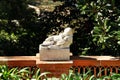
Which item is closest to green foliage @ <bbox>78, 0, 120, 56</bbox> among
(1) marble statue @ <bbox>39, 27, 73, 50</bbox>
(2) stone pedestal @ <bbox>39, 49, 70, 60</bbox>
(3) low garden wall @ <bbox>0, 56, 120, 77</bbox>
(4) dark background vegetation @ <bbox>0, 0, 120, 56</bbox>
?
(4) dark background vegetation @ <bbox>0, 0, 120, 56</bbox>

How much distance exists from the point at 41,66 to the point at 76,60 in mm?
690

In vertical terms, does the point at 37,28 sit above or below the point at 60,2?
below

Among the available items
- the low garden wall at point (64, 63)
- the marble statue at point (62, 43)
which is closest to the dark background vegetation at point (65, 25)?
the low garden wall at point (64, 63)

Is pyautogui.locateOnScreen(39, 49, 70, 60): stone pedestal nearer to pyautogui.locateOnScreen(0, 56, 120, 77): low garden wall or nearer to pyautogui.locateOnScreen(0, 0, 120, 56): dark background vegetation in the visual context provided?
pyautogui.locateOnScreen(0, 56, 120, 77): low garden wall

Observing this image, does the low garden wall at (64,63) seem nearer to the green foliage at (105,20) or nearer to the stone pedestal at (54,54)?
the stone pedestal at (54,54)

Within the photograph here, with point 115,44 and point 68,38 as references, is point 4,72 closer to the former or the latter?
point 68,38

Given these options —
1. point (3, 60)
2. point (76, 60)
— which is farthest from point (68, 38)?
point (3, 60)

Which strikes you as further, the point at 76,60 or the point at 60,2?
the point at 60,2

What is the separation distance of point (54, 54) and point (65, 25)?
3179 mm

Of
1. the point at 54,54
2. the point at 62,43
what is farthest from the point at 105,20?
the point at 54,54

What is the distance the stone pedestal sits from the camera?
642cm

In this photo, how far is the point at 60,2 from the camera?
32.5ft

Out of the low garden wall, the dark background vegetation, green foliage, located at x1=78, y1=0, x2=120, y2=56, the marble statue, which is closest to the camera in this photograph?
the low garden wall

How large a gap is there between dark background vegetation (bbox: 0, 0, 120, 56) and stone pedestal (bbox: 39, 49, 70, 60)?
1.00m
